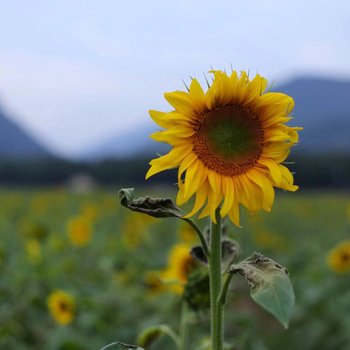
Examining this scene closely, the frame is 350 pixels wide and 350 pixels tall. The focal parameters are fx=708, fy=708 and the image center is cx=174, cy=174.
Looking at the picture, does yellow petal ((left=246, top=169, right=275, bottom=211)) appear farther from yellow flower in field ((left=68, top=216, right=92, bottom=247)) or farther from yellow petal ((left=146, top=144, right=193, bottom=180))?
yellow flower in field ((left=68, top=216, right=92, bottom=247))

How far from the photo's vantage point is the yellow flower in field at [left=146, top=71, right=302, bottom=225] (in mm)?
1091

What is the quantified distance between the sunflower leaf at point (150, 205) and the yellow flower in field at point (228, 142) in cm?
2

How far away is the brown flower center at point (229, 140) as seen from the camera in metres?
1.14

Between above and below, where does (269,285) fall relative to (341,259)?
above

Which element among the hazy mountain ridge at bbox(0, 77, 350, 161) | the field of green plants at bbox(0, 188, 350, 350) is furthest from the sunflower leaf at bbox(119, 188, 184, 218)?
the hazy mountain ridge at bbox(0, 77, 350, 161)

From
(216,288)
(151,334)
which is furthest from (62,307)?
(216,288)

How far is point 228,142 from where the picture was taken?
3.80 feet

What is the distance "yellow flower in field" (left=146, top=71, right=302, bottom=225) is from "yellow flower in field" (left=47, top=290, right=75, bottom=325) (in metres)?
1.83

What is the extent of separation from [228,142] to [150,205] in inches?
7.1

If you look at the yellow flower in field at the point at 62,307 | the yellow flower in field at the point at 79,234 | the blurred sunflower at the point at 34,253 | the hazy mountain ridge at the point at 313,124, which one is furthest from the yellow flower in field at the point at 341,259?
the hazy mountain ridge at the point at 313,124

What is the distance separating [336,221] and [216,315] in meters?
9.66

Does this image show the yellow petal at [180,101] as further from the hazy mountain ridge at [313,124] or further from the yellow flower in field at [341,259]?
the hazy mountain ridge at [313,124]

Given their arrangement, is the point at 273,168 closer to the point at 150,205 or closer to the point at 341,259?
the point at 150,205

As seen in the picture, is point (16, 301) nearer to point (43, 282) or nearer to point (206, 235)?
point (43, 282)
